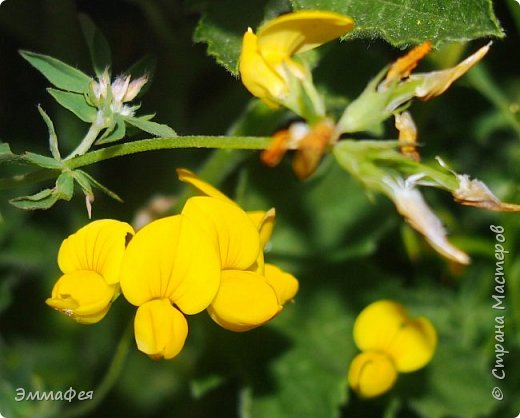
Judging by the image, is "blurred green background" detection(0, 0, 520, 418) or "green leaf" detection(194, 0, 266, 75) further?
"blurred green background" detection(0, 0, 520, 418)

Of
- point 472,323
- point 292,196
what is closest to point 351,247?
point 292,196

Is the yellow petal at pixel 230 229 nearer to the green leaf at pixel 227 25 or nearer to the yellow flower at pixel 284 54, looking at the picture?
the yellow flower at pixel 284 54

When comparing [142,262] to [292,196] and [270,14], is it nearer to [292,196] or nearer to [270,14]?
[270,14]

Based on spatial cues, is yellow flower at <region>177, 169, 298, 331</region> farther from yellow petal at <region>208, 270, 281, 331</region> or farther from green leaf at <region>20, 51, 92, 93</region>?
green leaf at <region>20, 51, 92, 93</region>

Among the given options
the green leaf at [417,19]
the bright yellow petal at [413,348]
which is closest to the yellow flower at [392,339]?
the bright yellow petal at [413,348]

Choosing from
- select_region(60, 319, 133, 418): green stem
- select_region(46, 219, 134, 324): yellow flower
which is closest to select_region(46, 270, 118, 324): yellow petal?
select_region(46, 219, 134, 324): yellow flower

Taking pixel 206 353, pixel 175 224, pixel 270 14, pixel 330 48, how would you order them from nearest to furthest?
pixel 175 224 < pixel 270 14 < pixel 330 48 < pixel 206 353
